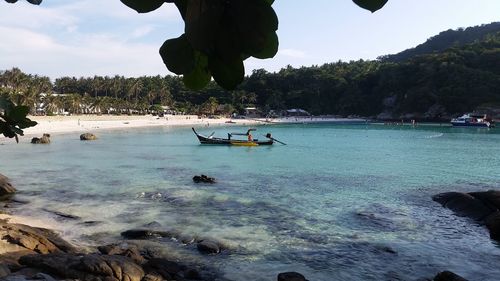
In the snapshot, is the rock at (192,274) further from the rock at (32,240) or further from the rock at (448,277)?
the rock at (448,277)

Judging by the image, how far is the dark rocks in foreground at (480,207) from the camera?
12.9 meters

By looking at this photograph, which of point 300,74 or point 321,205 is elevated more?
point 300,74

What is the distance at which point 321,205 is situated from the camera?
16391 millimetres

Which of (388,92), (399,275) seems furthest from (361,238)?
(388,92)

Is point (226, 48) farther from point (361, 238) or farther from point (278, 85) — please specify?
point (278, 85)

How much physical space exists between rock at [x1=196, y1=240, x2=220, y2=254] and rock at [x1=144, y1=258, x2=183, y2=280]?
44.6 inches

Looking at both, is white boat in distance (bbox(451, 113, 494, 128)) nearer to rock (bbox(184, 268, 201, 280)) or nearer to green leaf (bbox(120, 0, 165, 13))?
rock (bbox(184, 268, 201, 280))

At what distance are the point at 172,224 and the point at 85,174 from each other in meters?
12.2

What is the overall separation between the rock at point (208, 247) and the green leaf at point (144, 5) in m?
10.1

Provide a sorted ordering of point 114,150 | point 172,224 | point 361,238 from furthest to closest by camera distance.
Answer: point 114,150
point 172,224
point 361,238

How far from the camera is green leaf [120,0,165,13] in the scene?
2.61ft

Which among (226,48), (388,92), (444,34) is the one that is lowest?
(226,48)

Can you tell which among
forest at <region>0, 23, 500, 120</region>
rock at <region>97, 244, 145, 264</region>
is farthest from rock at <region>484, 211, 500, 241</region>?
forest at <region>0, 23, 500, 120</region>

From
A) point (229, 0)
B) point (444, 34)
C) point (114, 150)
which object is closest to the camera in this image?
point (229, 0)
